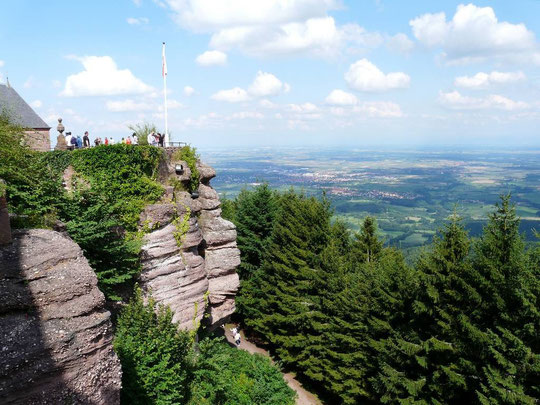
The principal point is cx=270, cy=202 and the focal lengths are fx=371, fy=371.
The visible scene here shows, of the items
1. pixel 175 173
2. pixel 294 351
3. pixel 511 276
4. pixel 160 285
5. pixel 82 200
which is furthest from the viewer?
pixel 294 351

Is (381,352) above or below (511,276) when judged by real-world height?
below

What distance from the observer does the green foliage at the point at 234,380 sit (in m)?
16.8

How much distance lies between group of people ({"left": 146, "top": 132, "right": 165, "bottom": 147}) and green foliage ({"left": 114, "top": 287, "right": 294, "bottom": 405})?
929 cm

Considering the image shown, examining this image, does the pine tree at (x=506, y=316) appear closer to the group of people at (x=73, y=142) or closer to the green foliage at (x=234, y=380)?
the green foliage at (x=234, y=380)

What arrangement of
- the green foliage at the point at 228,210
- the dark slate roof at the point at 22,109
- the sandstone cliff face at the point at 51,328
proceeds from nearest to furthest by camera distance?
1. the sandstone cliff face at the point at 51,328
2. the dark slate roof at the point at 22,109
3. the green foliage at the point at 228,210

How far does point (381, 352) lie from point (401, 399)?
9.08 feet

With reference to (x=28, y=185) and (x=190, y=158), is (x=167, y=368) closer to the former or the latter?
(x=28, y=185)

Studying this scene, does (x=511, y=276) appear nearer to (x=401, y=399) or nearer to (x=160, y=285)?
(x=401, y=399)

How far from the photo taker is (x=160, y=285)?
17578 millimetres

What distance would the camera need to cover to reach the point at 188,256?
19.0 metres

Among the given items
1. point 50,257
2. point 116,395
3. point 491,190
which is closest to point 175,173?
point 50,257

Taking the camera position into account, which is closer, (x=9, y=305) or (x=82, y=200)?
(x=9, y=305)

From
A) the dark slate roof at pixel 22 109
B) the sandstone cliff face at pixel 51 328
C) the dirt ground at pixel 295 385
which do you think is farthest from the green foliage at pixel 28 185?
the dirt ground at pixel 295 385

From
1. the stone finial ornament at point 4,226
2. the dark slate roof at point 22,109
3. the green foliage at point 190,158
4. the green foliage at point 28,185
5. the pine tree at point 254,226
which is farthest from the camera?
the pine tree at point 254,226
